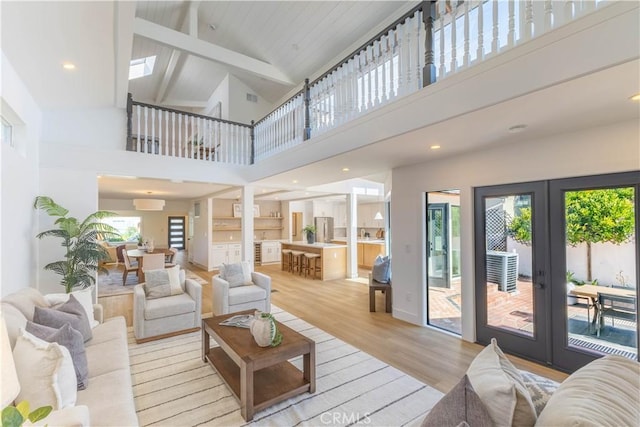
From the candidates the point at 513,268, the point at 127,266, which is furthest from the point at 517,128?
the point at 127,266

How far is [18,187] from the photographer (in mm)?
3268

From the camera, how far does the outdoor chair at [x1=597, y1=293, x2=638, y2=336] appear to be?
2.63 meters

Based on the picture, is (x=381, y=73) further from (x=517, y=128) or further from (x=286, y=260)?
(x=286, y=260)

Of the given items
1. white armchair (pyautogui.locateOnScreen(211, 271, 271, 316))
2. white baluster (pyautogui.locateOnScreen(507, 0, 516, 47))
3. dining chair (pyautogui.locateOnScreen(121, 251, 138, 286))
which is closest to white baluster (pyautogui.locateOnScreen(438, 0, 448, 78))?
white baluster (pyautogui.locateOnScreen(507, 0, 516, 47))

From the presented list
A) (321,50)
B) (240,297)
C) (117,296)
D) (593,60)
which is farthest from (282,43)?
(117,296)

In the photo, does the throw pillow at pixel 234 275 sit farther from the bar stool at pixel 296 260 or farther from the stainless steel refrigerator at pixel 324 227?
the stainless steel refrigerator at pixel 324 227

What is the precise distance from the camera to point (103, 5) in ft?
7.50

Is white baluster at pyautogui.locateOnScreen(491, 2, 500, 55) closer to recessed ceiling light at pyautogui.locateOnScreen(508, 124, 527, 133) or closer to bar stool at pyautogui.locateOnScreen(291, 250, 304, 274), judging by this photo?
recessed ceiling light at pyautogui.locateOnScreen(508, 124, 527, 133)

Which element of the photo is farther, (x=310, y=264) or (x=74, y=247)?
(x=310, y=264)

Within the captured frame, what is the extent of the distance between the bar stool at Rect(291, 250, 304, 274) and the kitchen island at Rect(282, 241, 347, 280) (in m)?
0.30

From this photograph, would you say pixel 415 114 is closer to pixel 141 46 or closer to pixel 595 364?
pixel 595 364

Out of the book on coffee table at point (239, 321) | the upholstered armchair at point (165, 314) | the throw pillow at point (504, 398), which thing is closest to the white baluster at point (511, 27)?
the throw pillow at point (504, 398)

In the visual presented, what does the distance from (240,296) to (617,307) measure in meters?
4.38

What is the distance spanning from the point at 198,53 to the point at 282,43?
1.82m
